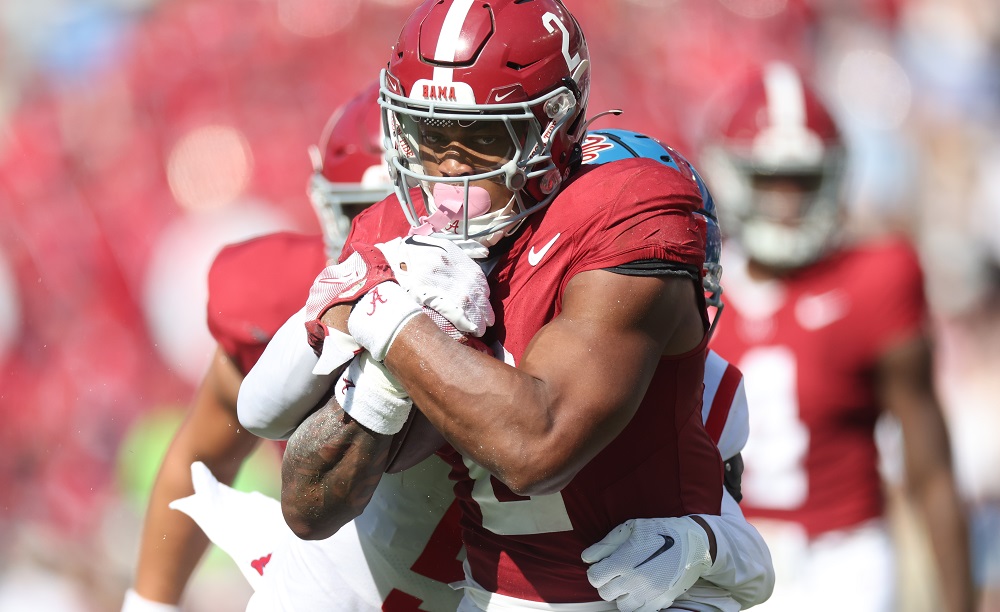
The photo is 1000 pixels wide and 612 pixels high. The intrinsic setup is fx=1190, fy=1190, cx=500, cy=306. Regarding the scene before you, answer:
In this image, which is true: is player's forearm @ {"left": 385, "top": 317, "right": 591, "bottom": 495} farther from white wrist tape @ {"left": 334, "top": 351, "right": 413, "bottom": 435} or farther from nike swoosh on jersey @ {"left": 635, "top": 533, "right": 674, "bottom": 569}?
nike swoosh on jersey @ {"left": 635, "top": 533, "right": 674, "bottom": 569}

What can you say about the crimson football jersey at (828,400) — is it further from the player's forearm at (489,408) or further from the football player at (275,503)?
the player's forearm at (489,408)

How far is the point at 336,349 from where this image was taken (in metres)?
1.94

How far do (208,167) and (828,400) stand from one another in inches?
159

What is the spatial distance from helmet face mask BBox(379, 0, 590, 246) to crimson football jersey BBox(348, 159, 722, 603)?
8 centimetres

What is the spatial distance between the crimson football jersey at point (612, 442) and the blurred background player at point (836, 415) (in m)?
2.16

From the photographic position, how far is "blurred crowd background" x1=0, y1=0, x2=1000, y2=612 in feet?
20.3

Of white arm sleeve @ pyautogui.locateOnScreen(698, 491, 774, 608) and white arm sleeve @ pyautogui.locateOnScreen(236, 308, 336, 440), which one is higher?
white arm sleeve @ pyautogui.locateOnScreen(236, 308, 336, 440)

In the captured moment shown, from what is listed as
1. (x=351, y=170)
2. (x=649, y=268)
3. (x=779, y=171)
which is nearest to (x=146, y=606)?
(x=351, y=170)

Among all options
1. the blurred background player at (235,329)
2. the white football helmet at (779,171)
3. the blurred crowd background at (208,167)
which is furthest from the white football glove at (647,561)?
the blurred crowd background at (208,167)

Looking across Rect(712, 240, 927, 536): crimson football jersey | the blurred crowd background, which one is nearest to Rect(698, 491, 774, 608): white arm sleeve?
Rect(712, 240, 927, 536): crimson football jersey

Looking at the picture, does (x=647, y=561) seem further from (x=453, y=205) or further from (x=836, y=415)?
(x=836, y=415)

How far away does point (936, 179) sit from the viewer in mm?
7199

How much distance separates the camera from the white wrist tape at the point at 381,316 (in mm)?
1853

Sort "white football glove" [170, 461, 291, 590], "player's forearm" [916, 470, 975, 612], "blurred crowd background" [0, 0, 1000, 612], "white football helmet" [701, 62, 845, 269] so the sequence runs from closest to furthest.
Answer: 1. "white football glove" [170, 461, 291, 590]
2. "player's forearm" [916, 470, 975, 612]
3. "white football helmet" [701, 62, 845, 269]
4. "blurred crowd background" [0, 0, 1000, 612]
